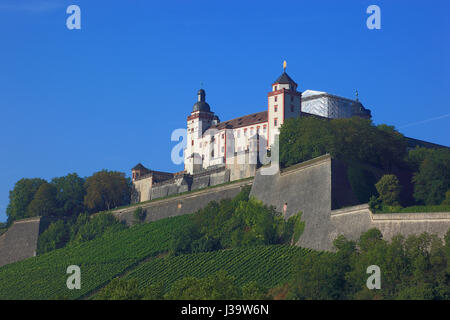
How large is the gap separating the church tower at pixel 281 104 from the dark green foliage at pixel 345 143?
10.2 meters

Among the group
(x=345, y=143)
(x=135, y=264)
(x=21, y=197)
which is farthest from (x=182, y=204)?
(x=21, y=197)

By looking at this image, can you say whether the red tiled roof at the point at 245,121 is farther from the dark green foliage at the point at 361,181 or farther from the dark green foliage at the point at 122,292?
the dark green foliage at the point at 122,292

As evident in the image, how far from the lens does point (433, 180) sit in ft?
194

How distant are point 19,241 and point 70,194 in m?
7.97

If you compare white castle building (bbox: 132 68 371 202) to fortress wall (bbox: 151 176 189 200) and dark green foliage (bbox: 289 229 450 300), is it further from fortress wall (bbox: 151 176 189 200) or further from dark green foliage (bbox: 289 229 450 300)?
dark green foliage (bbox: 289 229 450 300)

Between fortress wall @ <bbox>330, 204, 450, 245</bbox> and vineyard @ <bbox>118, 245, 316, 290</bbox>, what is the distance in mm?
3002

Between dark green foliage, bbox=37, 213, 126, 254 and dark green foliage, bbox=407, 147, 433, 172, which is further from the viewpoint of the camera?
dark green foliage, bbox=37, 213, 126, 254

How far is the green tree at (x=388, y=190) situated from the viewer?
2126 inches

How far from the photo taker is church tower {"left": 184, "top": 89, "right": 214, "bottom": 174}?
3529 inches

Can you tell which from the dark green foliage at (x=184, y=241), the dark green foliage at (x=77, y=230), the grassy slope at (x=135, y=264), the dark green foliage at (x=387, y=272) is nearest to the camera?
the dark green foliage at (x=387, y=272)

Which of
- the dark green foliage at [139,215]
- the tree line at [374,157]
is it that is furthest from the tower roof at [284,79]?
the dark green foliage at [139,215]

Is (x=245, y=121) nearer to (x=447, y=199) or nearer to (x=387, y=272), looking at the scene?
(x=447, y=199)

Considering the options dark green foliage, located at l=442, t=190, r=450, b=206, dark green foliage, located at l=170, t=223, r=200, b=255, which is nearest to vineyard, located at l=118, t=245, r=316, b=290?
dark green foliage, located at l=170, t=223, r=200, b=255

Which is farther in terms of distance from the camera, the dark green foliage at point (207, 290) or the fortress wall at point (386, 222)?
the fortress wall at point (386, 222)
